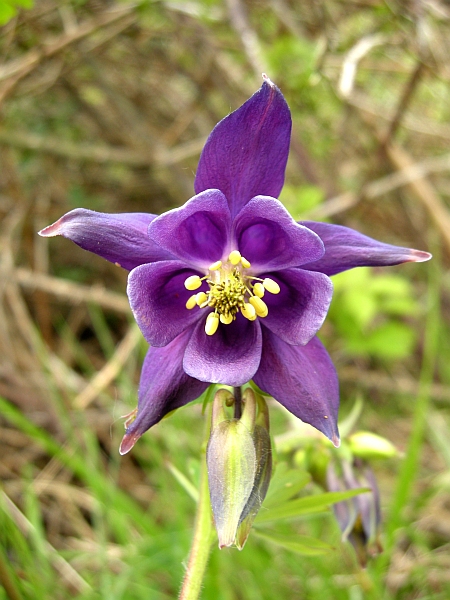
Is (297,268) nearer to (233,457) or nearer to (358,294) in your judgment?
(233,457)

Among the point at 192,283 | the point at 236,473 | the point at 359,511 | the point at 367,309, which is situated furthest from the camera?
the point at 367,309

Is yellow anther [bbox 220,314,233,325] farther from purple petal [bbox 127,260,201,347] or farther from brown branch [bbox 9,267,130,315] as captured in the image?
brown branch [bbox 9,267,130,315]

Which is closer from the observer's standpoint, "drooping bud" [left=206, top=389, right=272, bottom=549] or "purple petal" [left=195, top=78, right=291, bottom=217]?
"drooping bud" [left=206, top=389, right=272, bottom=549]

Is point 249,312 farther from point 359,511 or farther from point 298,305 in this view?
point 359,511

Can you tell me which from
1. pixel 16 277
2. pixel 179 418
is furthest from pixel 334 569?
→ pixel 16 277

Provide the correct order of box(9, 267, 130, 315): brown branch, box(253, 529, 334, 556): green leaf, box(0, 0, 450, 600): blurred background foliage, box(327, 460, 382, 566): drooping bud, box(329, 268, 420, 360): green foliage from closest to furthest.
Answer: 1. box(253, 529, 334, 556): green leaf
2. box(327, 460, 382, 566): drooping bud
3. box(0, 0, 450, 600): blurred background foliage
4. box(329, 268, 420, 360): green foliage
5. box(9, 267, 130, 315): brown branch

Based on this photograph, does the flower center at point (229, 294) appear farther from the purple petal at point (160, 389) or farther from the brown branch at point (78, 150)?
the brown branch at point (78, 150)

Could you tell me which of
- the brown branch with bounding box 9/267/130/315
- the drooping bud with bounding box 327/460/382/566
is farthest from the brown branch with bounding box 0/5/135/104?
the drooping bud with bounding box 327/460/382/566

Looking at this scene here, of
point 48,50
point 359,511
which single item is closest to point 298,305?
point 359,511

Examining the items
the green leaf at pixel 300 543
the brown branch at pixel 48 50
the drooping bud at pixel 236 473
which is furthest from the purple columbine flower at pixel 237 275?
the brown branch at pixel 48 50
